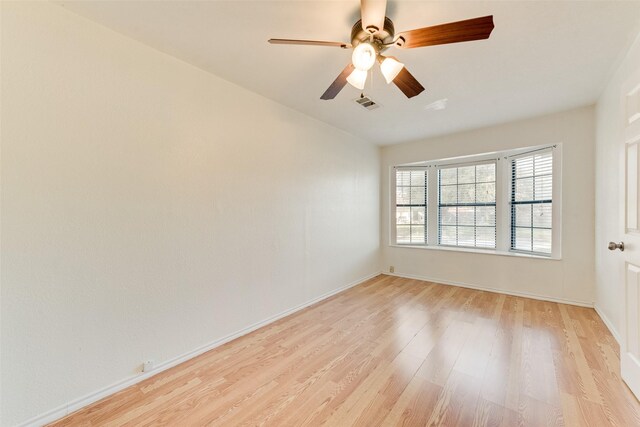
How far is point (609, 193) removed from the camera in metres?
2.60

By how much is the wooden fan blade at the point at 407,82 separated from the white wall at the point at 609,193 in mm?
1662

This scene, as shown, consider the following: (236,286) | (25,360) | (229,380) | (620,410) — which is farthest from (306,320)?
(620,410)

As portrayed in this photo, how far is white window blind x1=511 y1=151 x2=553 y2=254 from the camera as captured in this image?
11.7 ft

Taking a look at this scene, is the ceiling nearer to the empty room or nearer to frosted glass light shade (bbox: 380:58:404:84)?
the empty room

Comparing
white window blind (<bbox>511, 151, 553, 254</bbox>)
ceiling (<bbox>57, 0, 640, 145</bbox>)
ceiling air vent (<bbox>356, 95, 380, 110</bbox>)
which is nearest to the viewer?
ceiling (<bbox>57, 0, 640, 145</bbox>)

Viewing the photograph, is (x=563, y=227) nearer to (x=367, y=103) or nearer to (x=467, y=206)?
(x=467, y=206)

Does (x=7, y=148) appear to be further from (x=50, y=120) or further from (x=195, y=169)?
(x=195, y=169)

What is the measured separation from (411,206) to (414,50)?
324 cm

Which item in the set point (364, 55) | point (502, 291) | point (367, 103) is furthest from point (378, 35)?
point (502, 291)

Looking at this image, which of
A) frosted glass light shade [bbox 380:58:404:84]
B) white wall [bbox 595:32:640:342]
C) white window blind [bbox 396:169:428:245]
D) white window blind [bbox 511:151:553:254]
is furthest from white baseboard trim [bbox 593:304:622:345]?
frosted glass light shade [bbox 380:58:404:84]

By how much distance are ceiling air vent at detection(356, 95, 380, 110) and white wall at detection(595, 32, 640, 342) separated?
2.00 meters

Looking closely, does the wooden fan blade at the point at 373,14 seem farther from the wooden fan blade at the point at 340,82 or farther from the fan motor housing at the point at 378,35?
the wooden fan blade at the point at 340,82

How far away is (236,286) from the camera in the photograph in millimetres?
2547

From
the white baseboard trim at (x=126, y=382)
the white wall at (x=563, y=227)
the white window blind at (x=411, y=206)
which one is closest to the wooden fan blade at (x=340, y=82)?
the white baseboard trim at (x=126, y=382)
